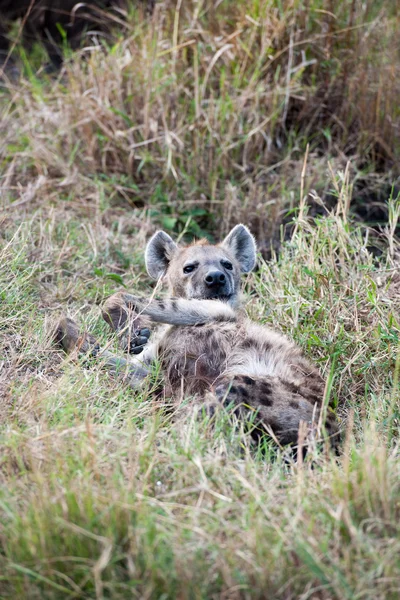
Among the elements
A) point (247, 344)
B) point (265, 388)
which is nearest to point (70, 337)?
point (247, 344)

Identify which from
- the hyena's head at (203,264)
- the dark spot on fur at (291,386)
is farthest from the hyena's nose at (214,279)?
the dark spot on fur at (291,386)

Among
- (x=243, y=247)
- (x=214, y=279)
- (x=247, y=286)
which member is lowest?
(x=247, y=286)

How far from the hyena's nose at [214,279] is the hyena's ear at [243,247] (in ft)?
1.69

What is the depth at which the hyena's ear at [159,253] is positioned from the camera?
4.67 meters

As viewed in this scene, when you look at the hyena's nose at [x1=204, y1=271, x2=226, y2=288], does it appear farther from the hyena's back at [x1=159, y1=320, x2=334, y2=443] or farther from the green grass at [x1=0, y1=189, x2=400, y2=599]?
the green grass at [x1=0, y1=189, x2=400, y2=599]

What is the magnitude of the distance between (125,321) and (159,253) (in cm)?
77

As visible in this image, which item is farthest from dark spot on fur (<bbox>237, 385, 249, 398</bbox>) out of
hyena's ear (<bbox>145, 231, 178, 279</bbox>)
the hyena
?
hyena's ear (<bbox>145, 231, 178, 279</bbox>)

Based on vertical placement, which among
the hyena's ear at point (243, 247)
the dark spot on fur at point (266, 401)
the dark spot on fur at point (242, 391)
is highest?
the dark spot on fur at point (242, 391)

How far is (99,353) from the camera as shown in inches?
147

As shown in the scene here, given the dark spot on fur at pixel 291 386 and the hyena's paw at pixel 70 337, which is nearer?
the dark spot on fur at pixel 291 386

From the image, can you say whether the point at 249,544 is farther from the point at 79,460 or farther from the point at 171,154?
the point at 171,154

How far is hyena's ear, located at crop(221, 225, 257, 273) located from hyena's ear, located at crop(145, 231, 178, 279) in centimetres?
33

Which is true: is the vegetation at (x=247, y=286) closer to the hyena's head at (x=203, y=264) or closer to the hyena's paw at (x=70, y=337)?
the hyena's paw at (x=70, y=337)

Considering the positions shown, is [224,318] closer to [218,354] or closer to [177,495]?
[218,354]
